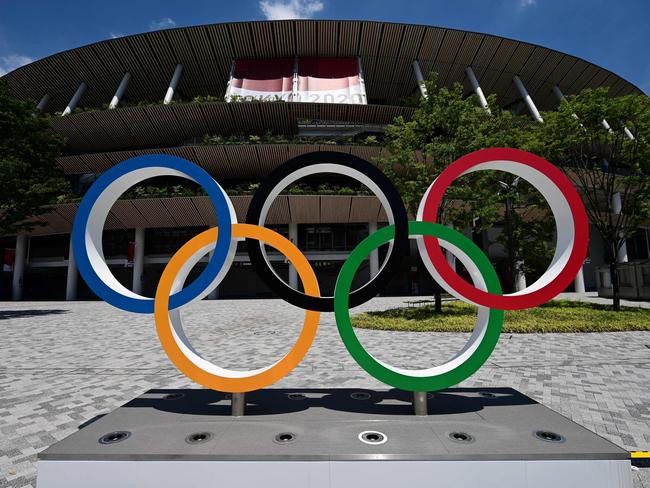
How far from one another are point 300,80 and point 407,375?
105 feet

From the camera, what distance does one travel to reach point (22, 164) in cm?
1719

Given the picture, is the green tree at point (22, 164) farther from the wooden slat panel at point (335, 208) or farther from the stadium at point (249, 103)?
the wooden slat panel at point (335, 208)

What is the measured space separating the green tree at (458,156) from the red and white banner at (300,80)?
14.8 meters

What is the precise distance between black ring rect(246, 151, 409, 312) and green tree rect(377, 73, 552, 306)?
Result: 37.3ft

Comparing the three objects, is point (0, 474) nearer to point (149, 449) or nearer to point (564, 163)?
point (149, 449)

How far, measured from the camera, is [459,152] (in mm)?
15242

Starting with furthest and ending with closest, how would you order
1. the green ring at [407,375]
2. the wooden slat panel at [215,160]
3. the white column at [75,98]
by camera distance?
the white column at [75,98] → the wooden slat panel at [215,160] → the green ring at [407,375]

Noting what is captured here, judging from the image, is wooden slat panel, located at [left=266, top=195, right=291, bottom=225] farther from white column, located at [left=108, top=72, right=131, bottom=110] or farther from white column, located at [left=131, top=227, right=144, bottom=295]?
white column, located at [left=108, top=72, right=131, bottom=110]

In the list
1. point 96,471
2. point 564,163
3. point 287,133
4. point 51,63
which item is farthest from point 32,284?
point 564,163

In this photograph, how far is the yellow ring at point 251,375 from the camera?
4.07 m

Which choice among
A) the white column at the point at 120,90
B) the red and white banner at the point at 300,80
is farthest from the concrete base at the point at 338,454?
the white column at the point at 120,90

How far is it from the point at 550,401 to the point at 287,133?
1167 inches

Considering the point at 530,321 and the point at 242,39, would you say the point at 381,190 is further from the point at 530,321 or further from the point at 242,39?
the point at 242,39

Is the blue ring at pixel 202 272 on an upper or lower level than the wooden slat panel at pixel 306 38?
lower
